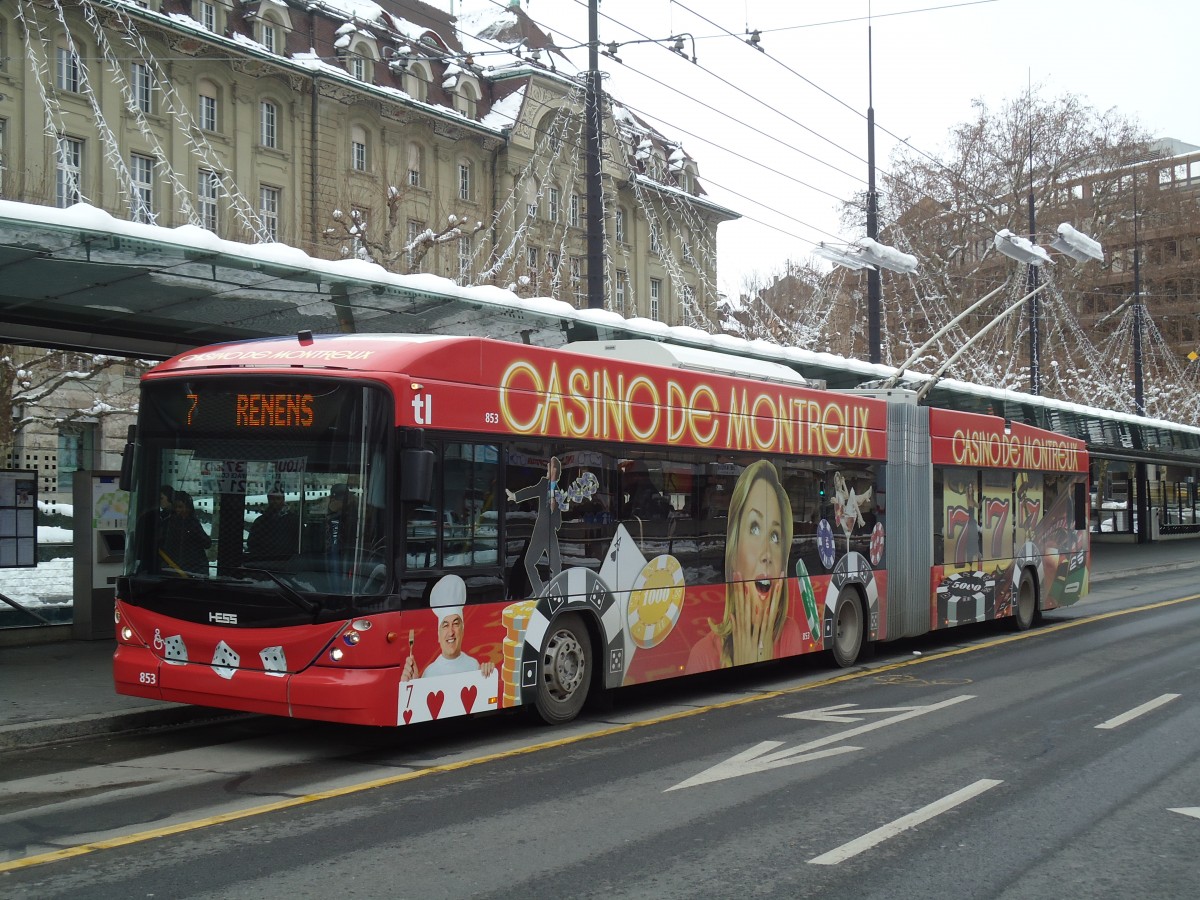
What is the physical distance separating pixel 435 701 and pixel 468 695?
1.10 ft

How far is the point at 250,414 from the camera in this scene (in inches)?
343

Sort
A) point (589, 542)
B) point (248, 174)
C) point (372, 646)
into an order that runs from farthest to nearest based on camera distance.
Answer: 1. point (248, 174)
2. point (589, 542)
3. point (372, 646)

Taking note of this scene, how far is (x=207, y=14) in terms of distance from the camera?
1721 inches

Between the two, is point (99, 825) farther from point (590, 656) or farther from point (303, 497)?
point (590, 656)

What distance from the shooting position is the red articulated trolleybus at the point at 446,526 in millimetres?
8383

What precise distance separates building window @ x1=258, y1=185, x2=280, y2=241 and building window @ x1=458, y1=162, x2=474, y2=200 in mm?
9003

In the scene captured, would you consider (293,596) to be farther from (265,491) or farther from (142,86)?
(142,86)

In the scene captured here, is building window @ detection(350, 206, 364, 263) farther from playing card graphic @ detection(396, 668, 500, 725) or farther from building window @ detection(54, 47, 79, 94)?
playing card graphic @ detection(396, 668, 500, 725)

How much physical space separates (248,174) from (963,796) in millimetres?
40959

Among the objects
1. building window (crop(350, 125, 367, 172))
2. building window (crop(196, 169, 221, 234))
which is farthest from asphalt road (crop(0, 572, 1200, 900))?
building window (crop(350, 125, 367, 172))

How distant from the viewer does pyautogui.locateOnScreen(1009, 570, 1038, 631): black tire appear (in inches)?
739

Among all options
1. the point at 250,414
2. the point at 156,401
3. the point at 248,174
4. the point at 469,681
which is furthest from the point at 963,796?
the point at 248,174

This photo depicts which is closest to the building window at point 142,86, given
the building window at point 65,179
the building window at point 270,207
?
the building window at point 65,179

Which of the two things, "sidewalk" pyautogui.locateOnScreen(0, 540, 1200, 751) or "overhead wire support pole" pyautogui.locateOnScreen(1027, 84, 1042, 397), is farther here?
"overhead wire support pole" pyautogui.locateOnScreen(1027, 84, 1042, 397)
